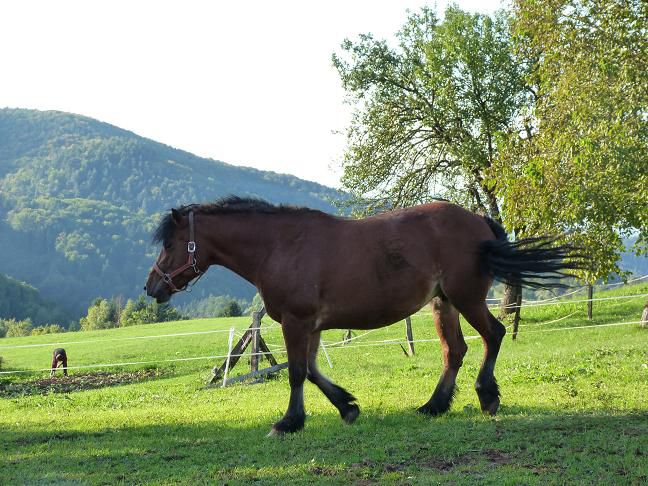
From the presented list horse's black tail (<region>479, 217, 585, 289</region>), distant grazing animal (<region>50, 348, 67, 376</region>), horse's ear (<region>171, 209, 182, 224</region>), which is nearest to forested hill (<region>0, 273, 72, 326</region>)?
distant grazing animal (<region>50, 348, 67, 376</region>)

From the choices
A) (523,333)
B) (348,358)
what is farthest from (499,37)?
(348,358)

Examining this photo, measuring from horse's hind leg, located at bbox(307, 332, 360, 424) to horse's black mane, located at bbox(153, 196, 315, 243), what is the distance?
1551mm

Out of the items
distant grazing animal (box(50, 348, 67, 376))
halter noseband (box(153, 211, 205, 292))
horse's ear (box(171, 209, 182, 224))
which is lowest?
distant grazing animal (box(50, 348, 67, 376))

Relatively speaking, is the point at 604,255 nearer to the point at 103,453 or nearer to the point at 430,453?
the point at 430,453

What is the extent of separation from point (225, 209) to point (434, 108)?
23.3 m

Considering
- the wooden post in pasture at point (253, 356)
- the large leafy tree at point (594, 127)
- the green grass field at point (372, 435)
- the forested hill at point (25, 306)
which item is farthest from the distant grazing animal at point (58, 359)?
the forested hill at point (25, 306)

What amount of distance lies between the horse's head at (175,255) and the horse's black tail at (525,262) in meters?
3.38

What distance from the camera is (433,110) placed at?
3055 cm

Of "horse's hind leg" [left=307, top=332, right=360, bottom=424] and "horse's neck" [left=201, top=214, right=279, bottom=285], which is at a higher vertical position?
"horse's neck" [left=201, top=214, right=279, bottom=285]

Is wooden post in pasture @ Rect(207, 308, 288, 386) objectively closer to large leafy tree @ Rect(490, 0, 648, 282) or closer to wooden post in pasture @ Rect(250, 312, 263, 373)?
wooden post in pasture @ Rect(250, 312, 263, 373)

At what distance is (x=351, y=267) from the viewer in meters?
8.00

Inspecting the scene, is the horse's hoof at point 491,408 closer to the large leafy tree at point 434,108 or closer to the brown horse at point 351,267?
the brown horse at point 351,267

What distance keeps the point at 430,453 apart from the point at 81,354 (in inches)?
1314

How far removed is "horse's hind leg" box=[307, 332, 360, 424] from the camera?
27.4ft
